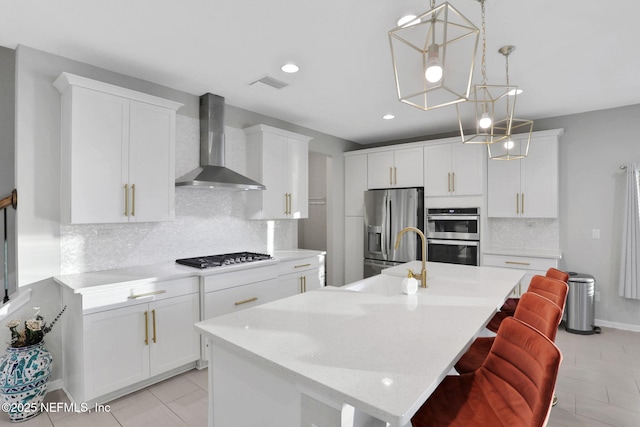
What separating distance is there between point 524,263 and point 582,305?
27.7 inches

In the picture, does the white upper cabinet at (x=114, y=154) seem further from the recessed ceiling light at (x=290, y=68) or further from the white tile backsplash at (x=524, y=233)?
the white tile backsplash at (x=524, y=233)

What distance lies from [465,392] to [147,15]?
2.64m

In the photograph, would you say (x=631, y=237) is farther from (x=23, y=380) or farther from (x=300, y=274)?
(x=23, y=380)

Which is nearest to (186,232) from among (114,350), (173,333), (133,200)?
(133,200)

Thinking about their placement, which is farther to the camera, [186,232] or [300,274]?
[300,274]

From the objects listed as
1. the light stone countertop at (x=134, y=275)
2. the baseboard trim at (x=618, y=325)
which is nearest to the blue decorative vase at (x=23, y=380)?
the light stone countertop at (x=134, y=275)

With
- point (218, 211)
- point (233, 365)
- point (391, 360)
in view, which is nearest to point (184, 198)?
point (218, 211)

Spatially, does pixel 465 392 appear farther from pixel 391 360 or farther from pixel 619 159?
pixel 619 159

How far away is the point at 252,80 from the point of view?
3064 mm

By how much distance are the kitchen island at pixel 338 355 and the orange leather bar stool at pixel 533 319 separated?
16cm

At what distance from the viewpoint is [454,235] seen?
4469 millimetres

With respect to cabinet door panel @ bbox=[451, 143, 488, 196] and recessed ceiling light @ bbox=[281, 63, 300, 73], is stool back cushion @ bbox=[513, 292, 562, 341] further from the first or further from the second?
cabinet door panel @ bbox=[451, 143, 488, 196]

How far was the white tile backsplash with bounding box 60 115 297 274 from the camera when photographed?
272 cm

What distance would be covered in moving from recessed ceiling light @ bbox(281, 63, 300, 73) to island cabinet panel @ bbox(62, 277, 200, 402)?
6.33ft
